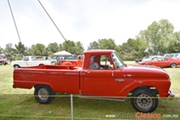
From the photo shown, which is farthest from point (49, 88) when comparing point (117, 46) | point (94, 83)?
point (117, 46)

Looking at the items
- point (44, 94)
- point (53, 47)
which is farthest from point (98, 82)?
point (53, 47)

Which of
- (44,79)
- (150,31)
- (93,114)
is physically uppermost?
(150,31)

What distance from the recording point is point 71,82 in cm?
446

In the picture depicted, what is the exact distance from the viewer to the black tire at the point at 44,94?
189 inches

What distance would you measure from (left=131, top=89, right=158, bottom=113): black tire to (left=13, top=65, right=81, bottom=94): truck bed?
5.55 ft

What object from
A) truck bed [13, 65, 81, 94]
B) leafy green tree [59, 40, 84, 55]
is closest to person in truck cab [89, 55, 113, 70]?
truck bed [13, 65, 81, 94]

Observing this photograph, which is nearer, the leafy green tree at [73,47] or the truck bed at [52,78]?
the truck bed at [52,78]

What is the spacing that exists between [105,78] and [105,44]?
1889 inches

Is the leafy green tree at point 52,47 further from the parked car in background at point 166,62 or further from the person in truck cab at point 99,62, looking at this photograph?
the person in truck cab at point 99,62

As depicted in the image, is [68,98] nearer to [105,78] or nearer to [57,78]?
[57,78]

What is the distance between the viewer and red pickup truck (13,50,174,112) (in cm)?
397

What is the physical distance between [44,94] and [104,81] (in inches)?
83.6

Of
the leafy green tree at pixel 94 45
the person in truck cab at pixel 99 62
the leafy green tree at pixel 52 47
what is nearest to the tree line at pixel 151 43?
the leafy green tree at pixel 52 47

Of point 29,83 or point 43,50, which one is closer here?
point 29,83
